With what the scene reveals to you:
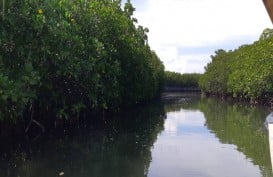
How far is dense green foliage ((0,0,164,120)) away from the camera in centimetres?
1538

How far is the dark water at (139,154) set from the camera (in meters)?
13.0

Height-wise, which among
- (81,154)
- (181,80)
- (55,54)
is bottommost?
(81,154)

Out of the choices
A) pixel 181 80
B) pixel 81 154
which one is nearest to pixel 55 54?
pixel 81 154

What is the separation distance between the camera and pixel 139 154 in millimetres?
15922

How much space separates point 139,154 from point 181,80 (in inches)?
4615

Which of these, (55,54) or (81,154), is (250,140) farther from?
(55,54)

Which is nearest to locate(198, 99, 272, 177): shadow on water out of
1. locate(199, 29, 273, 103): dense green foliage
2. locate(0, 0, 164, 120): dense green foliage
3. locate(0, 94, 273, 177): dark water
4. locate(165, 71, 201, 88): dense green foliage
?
locate(0, 94, 273, 177): dark water

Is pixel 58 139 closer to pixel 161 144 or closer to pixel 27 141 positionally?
pixel 27 141

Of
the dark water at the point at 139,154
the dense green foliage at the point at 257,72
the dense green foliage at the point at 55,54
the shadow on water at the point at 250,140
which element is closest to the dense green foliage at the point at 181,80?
the dense green foliage at the point at 257,72

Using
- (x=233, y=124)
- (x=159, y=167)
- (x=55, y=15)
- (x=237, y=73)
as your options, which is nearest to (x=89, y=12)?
(x=55, y=15)

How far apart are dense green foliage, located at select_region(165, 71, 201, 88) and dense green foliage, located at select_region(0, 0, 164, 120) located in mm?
100005

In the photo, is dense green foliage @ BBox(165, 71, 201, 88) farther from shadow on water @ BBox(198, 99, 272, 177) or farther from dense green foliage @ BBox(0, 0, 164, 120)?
shadow on water @ BBox(198, 99, 272, 177)

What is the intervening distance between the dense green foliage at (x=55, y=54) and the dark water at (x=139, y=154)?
4.81ft

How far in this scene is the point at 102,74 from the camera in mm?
26375
